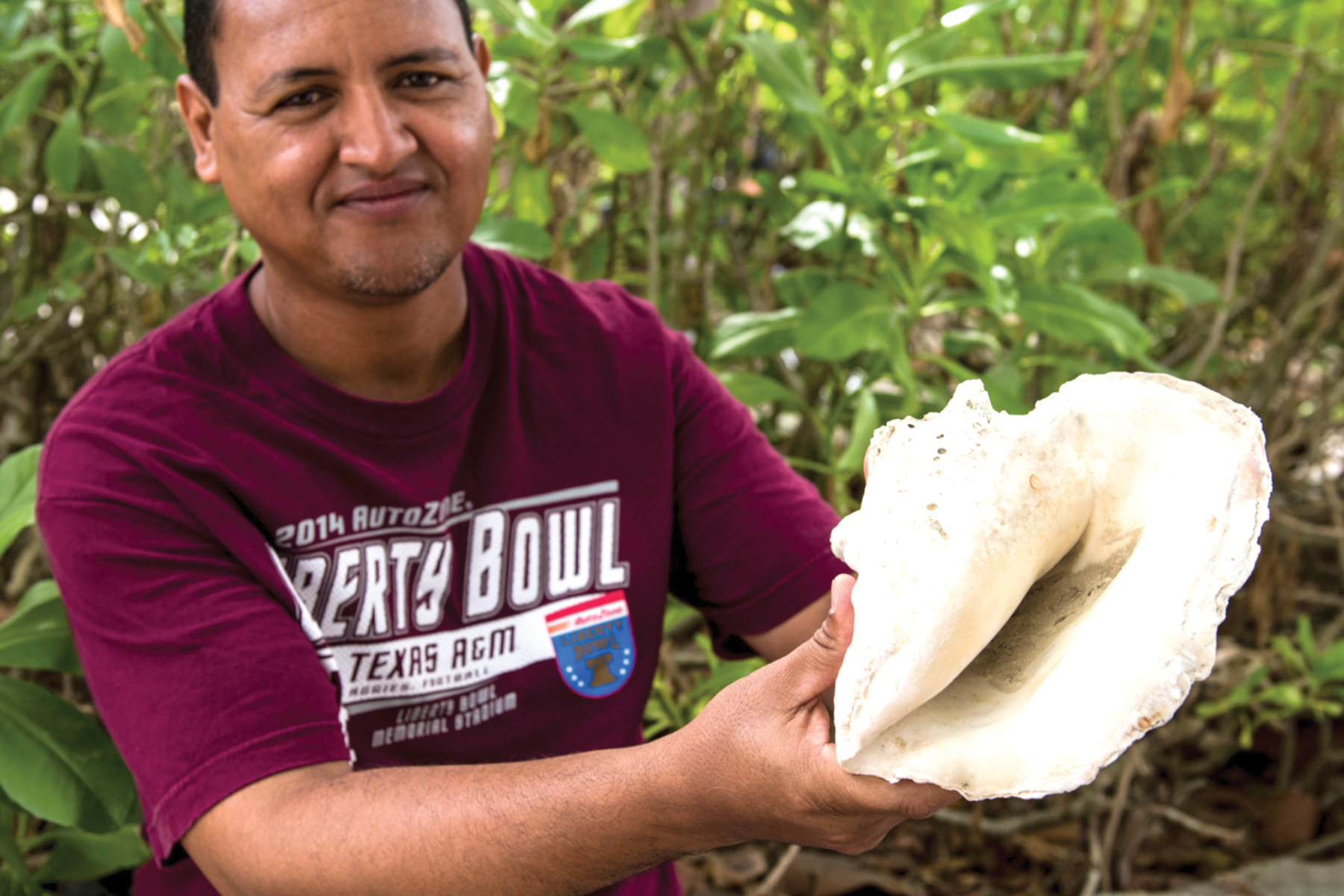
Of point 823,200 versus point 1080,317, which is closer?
point 1080,317

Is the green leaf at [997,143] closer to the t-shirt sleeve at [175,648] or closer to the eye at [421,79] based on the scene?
the eye at [421,79]

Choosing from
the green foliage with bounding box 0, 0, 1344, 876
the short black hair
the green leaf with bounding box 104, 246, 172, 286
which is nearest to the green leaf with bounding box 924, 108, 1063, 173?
the green foliage with bounding box 0, 0, 1344, 876

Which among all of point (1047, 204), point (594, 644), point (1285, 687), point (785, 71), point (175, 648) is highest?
point (785, 71)

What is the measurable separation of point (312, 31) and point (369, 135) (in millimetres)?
106

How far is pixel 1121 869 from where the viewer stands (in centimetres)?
186

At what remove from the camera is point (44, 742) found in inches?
46.0

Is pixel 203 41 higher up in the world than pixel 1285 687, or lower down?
higher up

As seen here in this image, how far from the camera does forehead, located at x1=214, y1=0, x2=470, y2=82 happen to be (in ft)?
3.61

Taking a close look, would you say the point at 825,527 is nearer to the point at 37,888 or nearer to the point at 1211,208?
the point at 37,888

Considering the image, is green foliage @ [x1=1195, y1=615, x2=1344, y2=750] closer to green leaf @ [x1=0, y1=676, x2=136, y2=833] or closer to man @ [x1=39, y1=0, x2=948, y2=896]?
man @ [x1=39, y1=0, x2=948, y2=896]

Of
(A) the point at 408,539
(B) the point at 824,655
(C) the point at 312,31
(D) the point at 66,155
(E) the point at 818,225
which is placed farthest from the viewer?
(D) the point at 66,155

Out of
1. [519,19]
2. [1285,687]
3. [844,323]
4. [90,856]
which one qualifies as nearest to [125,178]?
[519,19]

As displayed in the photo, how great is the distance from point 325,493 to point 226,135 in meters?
0.38

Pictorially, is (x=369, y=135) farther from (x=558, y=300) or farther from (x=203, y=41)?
(x=558, y=300)
